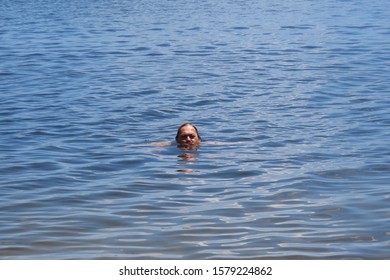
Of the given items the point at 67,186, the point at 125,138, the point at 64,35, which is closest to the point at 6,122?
the point at 125,138

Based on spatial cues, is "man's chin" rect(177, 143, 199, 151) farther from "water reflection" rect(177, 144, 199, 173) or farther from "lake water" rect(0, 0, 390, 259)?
"lake water" rect(0, 0, 390, 259)

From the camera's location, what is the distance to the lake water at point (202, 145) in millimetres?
9031

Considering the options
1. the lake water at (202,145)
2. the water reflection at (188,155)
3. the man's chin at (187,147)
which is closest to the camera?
the lake water at (202,145)

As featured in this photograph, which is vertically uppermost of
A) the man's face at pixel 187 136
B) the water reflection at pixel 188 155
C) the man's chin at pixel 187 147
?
the man's face at pixel 187 136

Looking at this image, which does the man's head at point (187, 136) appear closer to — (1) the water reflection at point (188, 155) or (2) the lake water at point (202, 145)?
(1) the water reflection at point (188, 155)

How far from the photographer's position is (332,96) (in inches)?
679

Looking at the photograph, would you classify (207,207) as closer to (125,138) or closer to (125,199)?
(125,199)

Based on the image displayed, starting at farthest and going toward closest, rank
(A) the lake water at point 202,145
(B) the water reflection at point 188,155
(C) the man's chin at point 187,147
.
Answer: (C) the man's chin at point 187,147 → (B) the water reflection at point 188,155 → (A) the lake water at point 202,145

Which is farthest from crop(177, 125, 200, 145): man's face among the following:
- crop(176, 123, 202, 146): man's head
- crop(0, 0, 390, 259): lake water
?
crop(0, 0, 390, 259): lake water

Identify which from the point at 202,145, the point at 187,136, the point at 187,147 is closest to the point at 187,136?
the point at 187,136

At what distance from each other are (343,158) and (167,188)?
2665mm

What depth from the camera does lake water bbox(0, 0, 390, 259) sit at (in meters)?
9.03

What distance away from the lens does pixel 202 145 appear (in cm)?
1341

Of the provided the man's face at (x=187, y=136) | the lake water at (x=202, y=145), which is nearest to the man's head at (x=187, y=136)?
the man's face at (x=187, y=136)
